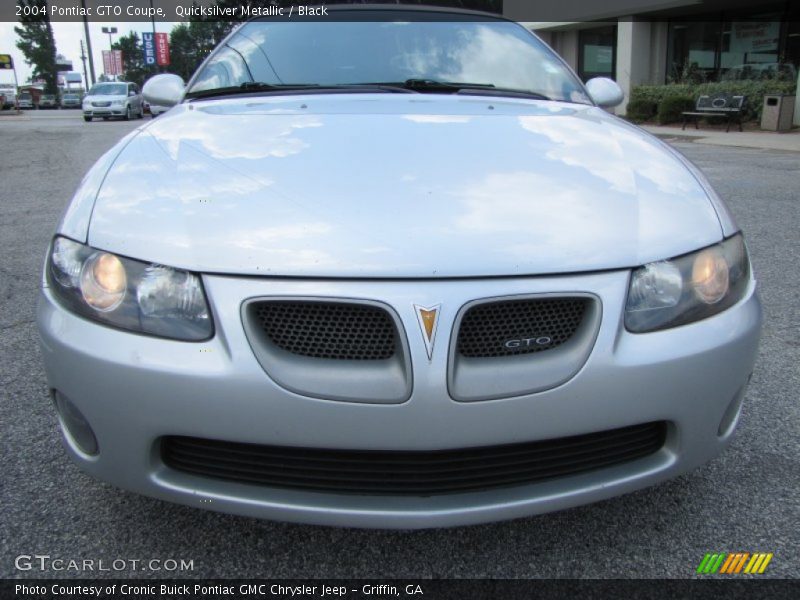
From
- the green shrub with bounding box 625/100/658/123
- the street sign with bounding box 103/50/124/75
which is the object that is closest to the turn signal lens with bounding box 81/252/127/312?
the green shrub with bounding box 625/100/658/123

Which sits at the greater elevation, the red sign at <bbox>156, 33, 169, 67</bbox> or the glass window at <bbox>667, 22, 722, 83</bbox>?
the red sign at <bbox>156, 33, 169, 67</bbox>

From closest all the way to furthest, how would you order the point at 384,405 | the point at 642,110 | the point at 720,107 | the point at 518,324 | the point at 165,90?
the point at 384,405 → the point at 518,324 → the point at 165,90 → the point at 720,107 → the point at 642,110

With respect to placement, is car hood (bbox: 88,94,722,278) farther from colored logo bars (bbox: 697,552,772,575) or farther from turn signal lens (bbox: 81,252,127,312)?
colored logo bars (bbox: 697,552,772,575)

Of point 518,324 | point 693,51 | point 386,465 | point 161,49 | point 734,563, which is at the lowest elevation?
point 734,563

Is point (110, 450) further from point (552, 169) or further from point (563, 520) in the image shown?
point (552, 169)

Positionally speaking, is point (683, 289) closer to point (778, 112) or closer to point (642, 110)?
point (778, 112)

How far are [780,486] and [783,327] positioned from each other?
1.47 meters

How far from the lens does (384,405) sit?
132 cm

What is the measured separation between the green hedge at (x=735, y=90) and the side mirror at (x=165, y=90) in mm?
16156

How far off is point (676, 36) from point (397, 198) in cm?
2230

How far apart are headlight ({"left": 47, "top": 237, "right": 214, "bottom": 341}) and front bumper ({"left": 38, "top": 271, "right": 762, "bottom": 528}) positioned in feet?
0.10

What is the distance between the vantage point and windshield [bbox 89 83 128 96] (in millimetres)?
25875

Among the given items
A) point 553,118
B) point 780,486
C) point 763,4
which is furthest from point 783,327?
point 763,4

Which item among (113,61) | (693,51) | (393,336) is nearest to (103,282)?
(393,336)
